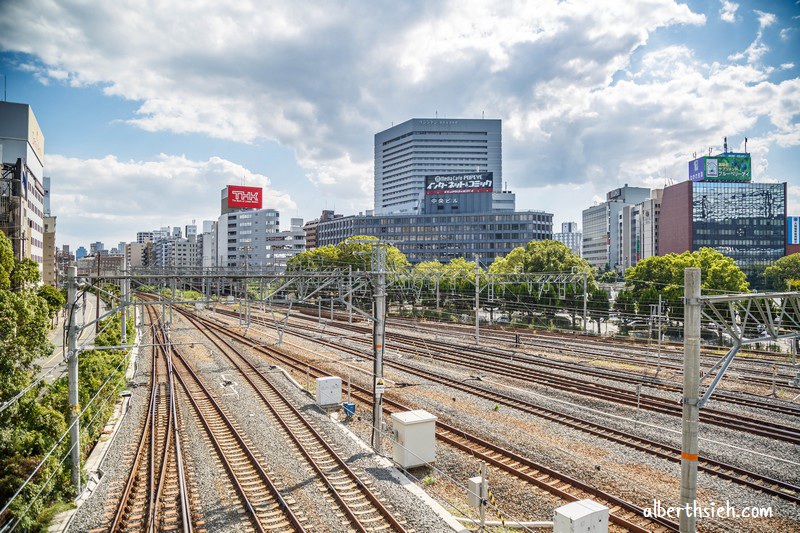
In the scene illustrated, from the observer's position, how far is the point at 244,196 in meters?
144

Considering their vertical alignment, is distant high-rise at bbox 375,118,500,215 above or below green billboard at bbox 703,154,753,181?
above

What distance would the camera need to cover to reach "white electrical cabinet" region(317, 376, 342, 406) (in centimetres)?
2128

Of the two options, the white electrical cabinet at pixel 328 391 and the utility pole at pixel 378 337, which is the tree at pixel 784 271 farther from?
the utility pole at pixel 378 337

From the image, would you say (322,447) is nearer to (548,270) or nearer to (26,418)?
(26,418)

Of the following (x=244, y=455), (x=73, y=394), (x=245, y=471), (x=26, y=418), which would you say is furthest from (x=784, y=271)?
(x=26, y=418)

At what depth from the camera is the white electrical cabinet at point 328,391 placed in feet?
69.8

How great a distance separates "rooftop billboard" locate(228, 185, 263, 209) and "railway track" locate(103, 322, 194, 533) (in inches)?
5065

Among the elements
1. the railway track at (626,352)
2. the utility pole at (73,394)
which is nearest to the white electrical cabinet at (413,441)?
the utility pole at (73,394)

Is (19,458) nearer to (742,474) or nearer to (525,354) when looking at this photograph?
(742,474)

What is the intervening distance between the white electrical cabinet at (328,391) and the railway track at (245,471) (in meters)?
3.69

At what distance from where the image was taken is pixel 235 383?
26.1 m

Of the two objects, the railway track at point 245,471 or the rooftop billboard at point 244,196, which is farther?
the rooftop billboard at point 244,196

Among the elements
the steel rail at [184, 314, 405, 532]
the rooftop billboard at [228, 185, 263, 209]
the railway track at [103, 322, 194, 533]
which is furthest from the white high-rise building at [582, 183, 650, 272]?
the railway track at [103, 322, 194, 533]

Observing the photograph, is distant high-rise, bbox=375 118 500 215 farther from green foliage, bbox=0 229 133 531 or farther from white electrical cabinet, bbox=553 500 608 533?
white electrical cabinet, bbox=553 500 608 533
